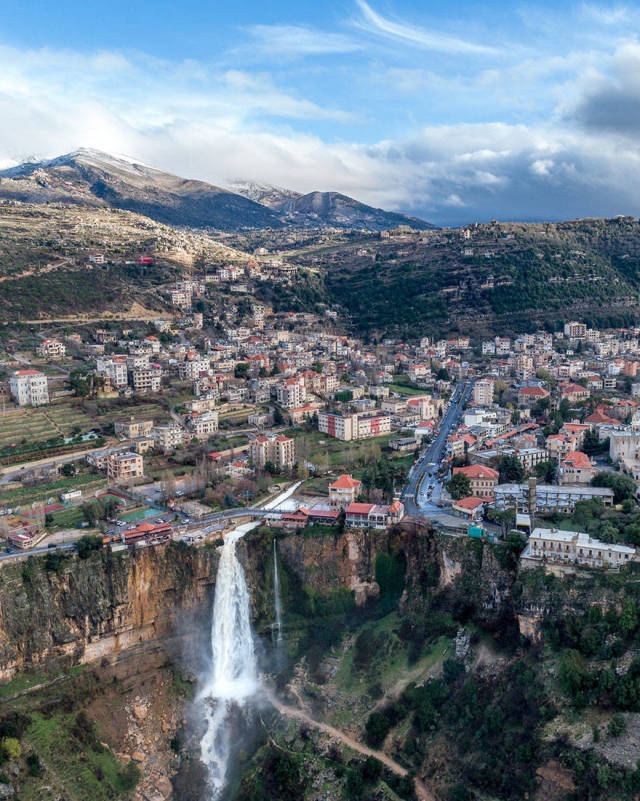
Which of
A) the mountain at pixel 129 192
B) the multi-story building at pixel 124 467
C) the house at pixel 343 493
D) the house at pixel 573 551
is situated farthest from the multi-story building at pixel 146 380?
the mountain at pixel 129 192

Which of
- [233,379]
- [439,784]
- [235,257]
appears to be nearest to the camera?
[439,784]

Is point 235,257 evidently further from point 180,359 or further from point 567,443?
point 567,443

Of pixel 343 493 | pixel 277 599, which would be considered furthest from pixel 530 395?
pixel 277 599

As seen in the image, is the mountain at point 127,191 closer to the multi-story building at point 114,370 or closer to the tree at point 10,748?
the multi-story building at point 114,370

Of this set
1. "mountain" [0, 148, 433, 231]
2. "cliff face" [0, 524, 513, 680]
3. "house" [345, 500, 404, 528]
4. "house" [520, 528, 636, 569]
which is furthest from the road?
"mountain" [0, 148, 433, 231]

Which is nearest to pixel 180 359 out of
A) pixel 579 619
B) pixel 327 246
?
pixel 579 619
